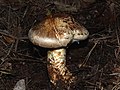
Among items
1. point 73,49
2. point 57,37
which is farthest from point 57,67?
point 73,49

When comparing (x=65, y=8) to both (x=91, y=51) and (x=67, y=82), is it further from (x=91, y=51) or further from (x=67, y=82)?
(x=67, y=82)

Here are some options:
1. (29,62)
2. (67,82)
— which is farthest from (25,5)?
(67,82)

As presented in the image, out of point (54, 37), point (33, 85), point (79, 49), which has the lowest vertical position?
point (33, 85)

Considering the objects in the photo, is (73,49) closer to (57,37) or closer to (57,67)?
(57,67)

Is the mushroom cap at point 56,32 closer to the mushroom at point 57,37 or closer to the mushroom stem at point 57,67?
the mushroom at point 57,37

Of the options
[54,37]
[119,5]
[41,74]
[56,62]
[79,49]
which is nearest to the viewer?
[54,37]

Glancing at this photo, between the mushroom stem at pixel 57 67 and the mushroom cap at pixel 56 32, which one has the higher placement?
the mushroom cap at pixel 56 32

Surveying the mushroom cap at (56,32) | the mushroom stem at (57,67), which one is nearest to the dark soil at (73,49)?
the mushroom stem at (57,67)

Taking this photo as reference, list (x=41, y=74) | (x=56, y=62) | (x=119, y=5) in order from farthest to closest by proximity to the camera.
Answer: (x=119, y=5) → (x=41, y=74) → (x=56, y=62)
